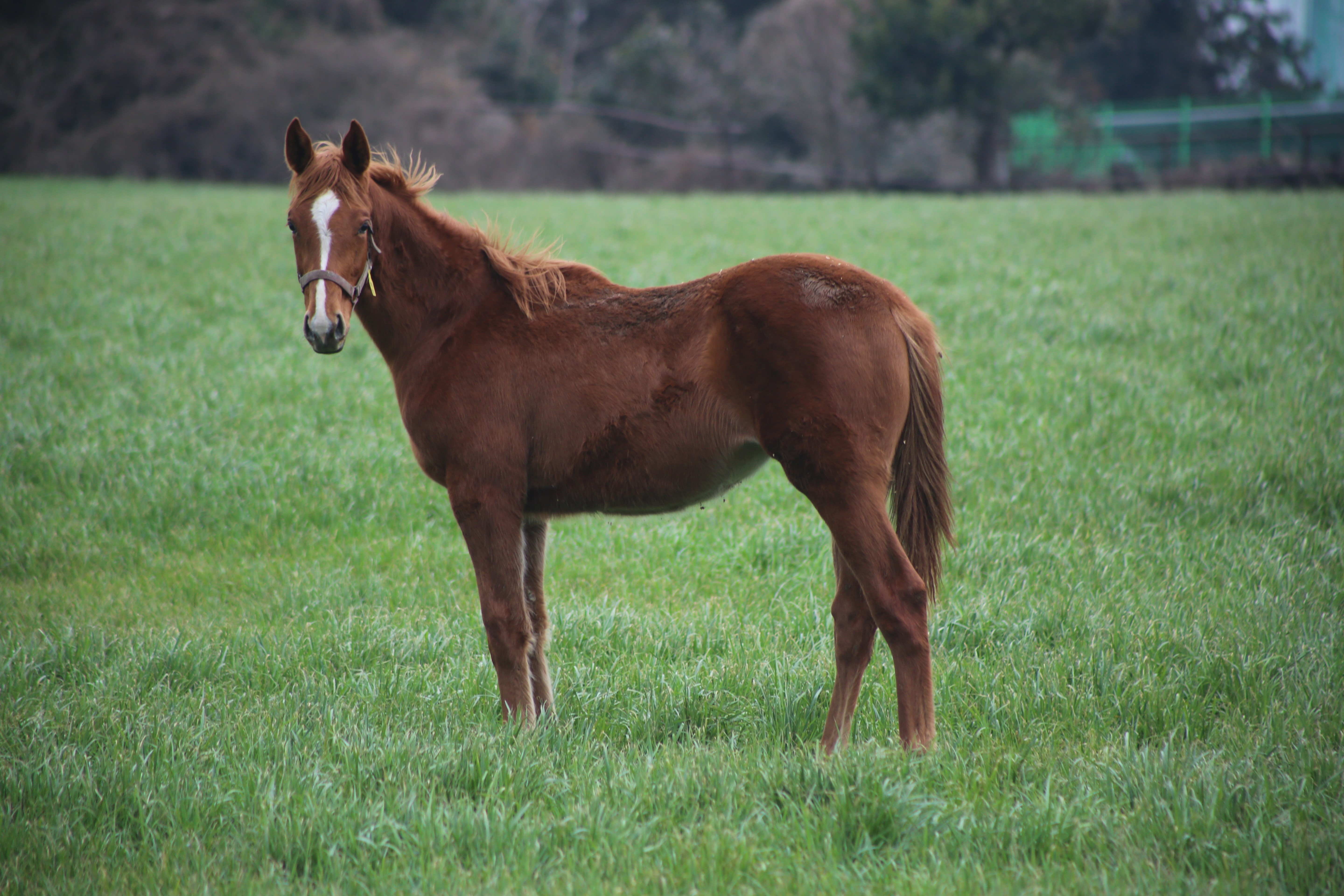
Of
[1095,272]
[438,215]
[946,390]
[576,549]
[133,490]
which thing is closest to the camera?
[438,215]

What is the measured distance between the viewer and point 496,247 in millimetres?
3924

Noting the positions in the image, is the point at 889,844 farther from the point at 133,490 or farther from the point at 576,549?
the point at 133,490

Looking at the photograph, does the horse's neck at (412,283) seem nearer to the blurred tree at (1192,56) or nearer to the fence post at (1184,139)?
the fence post at (1184,139)

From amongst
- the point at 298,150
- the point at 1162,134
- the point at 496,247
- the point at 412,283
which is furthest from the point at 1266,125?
the point at 298,150

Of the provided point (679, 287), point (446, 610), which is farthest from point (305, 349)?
point (679, 287)

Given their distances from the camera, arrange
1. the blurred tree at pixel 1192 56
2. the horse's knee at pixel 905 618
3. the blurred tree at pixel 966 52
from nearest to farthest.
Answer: the horse's knee at pixel 905 618 → the blurred tree at pixel 966 52 → the blurred tree at pixel 1192 56

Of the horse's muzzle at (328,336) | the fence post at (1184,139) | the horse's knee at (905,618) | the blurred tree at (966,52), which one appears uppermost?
the blurred tree at (966,52)

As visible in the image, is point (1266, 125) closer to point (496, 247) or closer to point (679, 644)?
point (679, 644)

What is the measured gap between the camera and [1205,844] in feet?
Result: 8.85

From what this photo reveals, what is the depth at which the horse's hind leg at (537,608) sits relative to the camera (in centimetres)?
384

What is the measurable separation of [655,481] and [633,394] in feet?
1.06

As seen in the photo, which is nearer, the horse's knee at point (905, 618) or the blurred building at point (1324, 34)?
the horse's knee at point (905, 618)

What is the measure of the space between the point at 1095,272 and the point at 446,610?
30.8 feet

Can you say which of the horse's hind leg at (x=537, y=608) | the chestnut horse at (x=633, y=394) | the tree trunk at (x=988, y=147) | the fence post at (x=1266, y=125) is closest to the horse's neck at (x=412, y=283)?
the chestnut horse at (x=633, y=394)
